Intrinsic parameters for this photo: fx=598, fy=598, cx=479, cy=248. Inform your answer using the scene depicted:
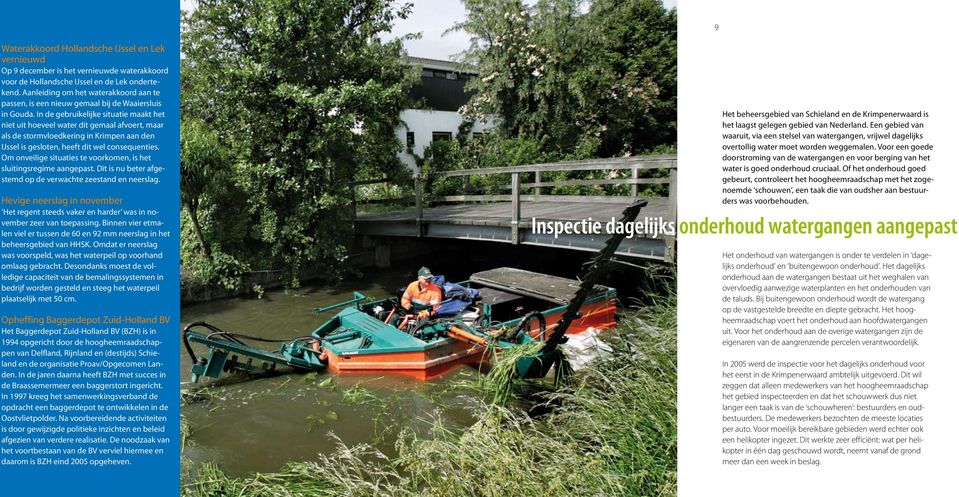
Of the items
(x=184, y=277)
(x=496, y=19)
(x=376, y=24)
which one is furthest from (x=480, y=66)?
(x=184, y=277)

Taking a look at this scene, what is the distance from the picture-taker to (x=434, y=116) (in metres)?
26.1

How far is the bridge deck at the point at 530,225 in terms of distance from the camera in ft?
31.0

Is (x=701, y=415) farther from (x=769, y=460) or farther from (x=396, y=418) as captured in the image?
(x=396, y=418)

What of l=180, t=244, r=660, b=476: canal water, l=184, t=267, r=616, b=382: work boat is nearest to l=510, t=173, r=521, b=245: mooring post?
l=184, t=267, r=616, b=382: work boat

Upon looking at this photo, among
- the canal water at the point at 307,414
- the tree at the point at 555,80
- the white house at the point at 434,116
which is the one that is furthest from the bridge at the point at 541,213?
the white house at the point at 434,116

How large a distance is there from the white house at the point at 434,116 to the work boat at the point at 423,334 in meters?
15.0

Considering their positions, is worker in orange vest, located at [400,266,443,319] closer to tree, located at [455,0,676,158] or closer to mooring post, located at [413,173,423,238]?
mooring post, located at [413,173,423,238]

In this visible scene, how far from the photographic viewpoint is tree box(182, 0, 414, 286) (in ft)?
39.7

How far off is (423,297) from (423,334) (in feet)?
2.65

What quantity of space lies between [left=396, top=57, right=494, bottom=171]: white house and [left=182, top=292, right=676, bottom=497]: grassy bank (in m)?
19.7

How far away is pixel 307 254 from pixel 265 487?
9.32 metres

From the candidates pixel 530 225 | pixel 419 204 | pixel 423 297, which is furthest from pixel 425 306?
pixel 419 204

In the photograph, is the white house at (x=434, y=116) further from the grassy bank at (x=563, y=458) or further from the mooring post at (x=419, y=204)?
the grassy bank at (x=563, y=458)

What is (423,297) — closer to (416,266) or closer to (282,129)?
(282,129)
